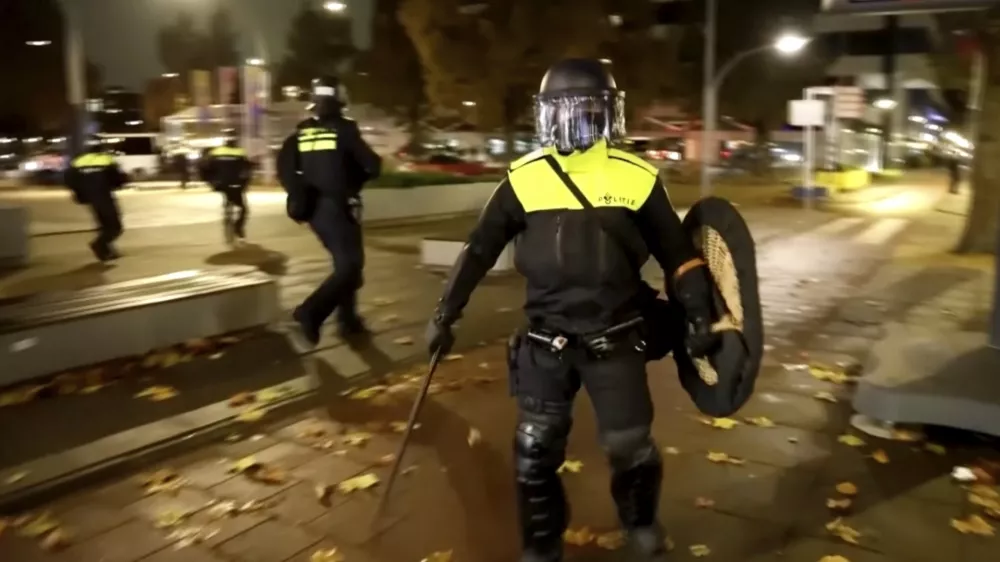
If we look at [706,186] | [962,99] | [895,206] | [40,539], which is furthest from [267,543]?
[962,99]

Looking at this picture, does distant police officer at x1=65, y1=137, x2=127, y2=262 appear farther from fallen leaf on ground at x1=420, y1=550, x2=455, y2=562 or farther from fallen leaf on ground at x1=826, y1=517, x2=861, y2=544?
fallen leaf on ground at x1=826, y1=517, x2=861, y2=544

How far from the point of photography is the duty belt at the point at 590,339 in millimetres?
3539

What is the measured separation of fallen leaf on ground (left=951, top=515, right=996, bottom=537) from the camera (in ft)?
14.0

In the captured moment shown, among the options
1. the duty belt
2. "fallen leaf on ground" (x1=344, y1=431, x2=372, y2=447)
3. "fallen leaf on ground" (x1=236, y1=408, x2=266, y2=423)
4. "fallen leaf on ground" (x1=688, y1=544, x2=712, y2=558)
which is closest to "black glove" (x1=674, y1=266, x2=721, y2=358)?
the duty belt

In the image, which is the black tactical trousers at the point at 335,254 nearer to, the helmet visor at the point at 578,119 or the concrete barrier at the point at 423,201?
the helmet visor at the point at 578,119

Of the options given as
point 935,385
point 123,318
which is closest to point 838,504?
point 935,385

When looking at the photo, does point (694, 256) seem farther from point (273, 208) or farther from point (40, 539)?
point (273, 208)

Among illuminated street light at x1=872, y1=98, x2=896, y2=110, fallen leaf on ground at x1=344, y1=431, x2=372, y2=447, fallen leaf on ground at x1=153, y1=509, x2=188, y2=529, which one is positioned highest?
illuminated street light at x1=872, y1=98, x2=896, y2=110

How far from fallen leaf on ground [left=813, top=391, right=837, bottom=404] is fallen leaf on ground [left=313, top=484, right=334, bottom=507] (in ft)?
11.1

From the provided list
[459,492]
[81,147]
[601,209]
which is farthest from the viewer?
[81,147]

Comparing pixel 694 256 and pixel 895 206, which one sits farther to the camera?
pixel 895 206

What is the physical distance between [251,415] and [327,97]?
2.53m

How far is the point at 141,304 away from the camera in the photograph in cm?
701

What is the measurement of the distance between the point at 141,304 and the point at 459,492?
3310 mm
